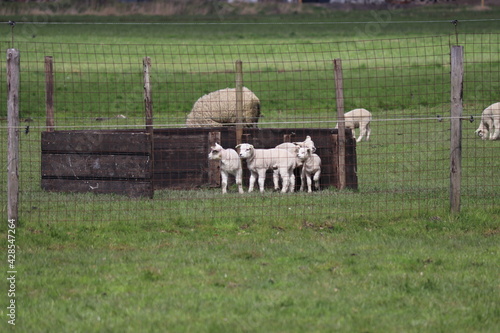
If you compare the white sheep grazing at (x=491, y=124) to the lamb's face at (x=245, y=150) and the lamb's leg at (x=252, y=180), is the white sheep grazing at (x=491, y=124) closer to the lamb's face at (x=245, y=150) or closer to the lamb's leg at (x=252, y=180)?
the lamb's leg at (x=252, y=180)

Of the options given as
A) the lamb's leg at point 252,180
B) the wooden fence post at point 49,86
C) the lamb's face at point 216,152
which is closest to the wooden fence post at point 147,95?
the lamb's face at point 216,152

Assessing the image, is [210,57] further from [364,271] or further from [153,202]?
[364,271]

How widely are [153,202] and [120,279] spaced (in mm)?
4337

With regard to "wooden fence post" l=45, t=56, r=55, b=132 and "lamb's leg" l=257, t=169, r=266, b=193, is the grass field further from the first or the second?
"wooden fence post" l=45, t=56, r=55, b=132

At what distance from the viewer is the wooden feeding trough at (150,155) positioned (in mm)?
13328

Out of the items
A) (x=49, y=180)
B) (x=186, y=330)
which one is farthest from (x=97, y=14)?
(x=186, y=330)

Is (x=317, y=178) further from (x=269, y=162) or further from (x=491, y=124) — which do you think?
(x=491, y=124)

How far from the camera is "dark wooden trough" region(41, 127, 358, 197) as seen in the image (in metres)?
13.4

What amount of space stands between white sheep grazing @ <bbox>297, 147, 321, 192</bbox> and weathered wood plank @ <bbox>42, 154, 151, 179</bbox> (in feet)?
8.96

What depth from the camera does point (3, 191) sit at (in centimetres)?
1328

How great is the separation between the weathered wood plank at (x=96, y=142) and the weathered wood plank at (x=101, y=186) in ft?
1.76

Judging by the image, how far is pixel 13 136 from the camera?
10.7m

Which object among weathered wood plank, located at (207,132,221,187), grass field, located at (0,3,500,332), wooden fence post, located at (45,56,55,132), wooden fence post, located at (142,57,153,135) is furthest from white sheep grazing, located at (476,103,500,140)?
wooden fence post, located at (45,56,55,132)

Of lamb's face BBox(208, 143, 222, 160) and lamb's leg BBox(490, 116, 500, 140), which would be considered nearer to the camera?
lamb's face BBox(208, 143, 222, 160)
